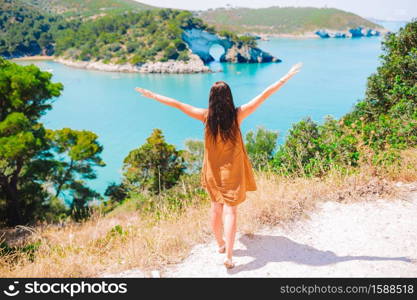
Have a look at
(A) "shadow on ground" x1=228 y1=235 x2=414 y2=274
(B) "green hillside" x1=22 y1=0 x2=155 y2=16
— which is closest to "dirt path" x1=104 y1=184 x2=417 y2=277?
(A) "shadow on ground" x1=228 y1=235 x2=414 y2=274

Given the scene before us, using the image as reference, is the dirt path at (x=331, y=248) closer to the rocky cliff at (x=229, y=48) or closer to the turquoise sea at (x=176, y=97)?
the turquoise sea at (x=176, y=97)

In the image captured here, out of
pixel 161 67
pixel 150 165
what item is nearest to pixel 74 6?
pixel 161 67

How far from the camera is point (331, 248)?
2.53m

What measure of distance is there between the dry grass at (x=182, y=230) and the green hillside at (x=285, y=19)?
120 metres

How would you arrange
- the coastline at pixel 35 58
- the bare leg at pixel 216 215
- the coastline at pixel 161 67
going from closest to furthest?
the bare leg at pixel 216 215 < the coastline at pixel 161 67 < the coastline at pixel 35 58

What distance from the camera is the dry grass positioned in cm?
246

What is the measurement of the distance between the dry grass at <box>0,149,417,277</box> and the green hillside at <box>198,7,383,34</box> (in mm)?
120261

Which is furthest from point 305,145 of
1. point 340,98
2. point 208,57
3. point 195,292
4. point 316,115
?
point 208,57

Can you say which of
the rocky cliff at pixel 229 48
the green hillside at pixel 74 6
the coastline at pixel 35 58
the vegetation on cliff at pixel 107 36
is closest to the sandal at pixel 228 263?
the vegetation on cliff at pixel 107 36

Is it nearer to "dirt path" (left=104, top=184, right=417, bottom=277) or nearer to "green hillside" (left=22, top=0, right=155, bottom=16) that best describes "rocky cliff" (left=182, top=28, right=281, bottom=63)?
"green hillside" (left=22, top=0, right=155, bottom=16)

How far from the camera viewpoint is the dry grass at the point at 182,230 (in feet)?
8.07

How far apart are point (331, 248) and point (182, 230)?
1183mm

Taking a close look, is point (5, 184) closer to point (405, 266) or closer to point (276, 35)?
point (405, 266)

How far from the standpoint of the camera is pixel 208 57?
66.9m
